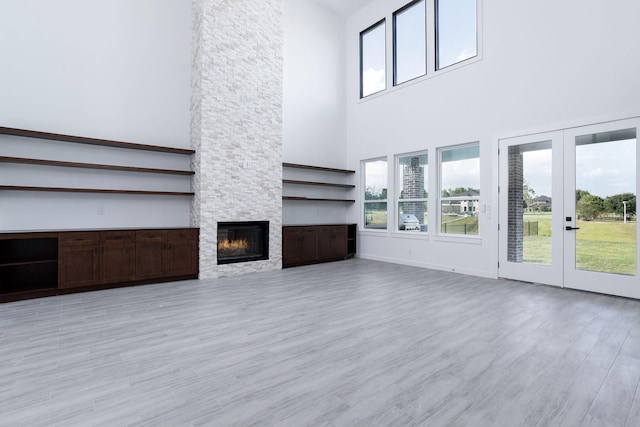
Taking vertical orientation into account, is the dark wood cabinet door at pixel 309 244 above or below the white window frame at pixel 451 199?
below

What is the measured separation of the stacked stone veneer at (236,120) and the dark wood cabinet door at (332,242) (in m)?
1.10

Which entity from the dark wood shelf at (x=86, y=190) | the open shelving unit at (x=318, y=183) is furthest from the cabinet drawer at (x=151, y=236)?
the open shelving unit at (x=318, y=183)

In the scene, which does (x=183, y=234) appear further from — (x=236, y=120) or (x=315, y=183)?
(x=315, y=183)

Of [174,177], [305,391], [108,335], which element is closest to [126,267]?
[174,177]

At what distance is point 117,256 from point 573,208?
6693 mm

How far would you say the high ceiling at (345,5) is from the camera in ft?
26.1

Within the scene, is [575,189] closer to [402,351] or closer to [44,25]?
[402,351]

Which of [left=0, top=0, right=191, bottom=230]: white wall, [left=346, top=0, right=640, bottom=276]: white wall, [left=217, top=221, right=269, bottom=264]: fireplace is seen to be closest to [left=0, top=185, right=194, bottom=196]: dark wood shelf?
[left=0, top=0, right=191, bottom=230]: white wall

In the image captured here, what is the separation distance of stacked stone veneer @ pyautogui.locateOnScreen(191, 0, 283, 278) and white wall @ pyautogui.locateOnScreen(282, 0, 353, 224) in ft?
2.96

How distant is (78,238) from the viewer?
4.54m

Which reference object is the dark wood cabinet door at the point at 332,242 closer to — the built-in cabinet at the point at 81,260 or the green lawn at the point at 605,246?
the built-in cabinet at the point at 81,260

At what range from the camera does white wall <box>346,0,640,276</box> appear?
4.46 metres

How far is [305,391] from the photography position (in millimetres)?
2047

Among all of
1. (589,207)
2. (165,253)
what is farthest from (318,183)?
(589,207)
